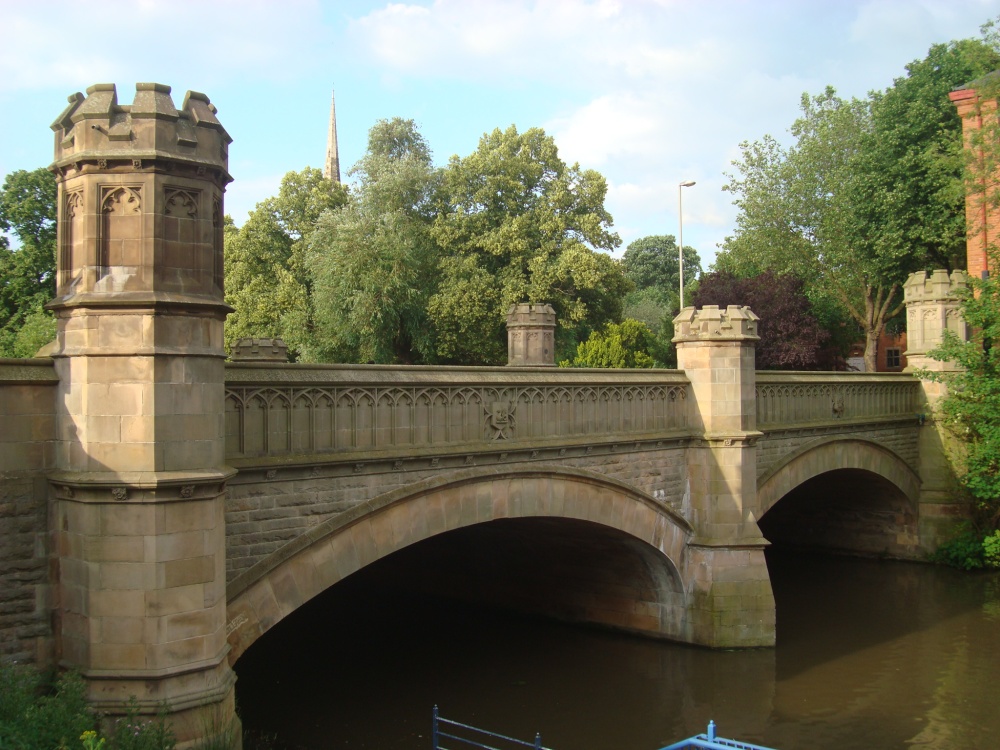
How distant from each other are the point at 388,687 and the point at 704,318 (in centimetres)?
753

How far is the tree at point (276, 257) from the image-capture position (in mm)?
A: 33875

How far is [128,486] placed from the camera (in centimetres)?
710

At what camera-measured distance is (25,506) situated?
7.27 meters

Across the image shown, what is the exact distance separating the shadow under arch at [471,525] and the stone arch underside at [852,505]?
16.3 ft

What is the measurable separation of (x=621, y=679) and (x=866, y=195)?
21110 mm

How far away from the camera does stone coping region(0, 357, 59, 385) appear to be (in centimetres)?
714

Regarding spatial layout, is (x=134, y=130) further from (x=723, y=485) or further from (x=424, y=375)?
(x=723, y=485)

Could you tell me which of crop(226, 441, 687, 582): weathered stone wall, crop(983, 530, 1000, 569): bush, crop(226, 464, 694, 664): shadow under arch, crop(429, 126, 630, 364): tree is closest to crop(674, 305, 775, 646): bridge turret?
crop(226, 464, 694, 664): shadow under arch

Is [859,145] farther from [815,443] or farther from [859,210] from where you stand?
[815,443]

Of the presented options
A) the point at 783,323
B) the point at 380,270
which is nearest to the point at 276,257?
the point at 380,270

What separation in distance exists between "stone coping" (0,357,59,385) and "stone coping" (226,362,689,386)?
1.46 meters

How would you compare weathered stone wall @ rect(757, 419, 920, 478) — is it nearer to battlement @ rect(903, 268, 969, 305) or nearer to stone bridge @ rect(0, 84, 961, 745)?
stone bridge @ rect(0, 84, 961, 745)

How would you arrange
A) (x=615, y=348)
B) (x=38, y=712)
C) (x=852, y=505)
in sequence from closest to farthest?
(x=38, y=712) → (x=852, y=505) → (x=615, y=348)

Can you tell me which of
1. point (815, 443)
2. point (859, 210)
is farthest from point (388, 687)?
point (859, 210)
